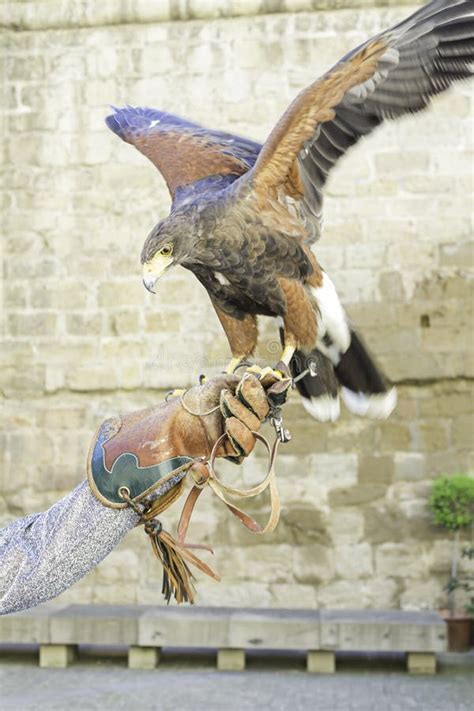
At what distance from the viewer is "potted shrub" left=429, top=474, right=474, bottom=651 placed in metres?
5.93

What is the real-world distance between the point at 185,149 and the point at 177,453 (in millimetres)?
1514

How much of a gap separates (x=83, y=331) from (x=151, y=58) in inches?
69.9

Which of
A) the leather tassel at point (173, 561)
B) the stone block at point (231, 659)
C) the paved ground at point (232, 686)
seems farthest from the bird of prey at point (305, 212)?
the stone block at point (231, 659)

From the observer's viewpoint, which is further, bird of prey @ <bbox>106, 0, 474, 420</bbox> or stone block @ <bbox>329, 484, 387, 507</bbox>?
stone block @ <bbox>329, 484, 387, 507</bbox>

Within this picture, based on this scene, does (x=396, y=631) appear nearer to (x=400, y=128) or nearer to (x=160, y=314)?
(x=160, y=314)

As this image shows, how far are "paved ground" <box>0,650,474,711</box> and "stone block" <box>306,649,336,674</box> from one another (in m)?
0.07

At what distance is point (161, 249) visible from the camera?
2340 mm

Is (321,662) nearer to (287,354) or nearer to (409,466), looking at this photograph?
(409,466)

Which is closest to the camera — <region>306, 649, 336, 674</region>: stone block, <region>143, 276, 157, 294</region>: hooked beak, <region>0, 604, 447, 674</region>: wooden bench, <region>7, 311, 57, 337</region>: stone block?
<region>143, 276, 157, 294</region>: hooked beak

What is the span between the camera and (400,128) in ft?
20.4

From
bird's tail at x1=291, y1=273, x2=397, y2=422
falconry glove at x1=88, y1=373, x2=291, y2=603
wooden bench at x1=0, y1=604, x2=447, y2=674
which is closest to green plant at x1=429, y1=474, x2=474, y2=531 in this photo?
wooden bench at x1=0, y1=604, x2=447, y2=674

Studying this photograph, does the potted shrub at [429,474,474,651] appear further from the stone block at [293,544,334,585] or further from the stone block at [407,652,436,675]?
the stone block at [293,544,334,585]

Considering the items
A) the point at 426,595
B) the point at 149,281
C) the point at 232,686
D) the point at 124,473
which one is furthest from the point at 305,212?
the point at 426,595

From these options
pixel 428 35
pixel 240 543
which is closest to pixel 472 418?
pixel 240 543
